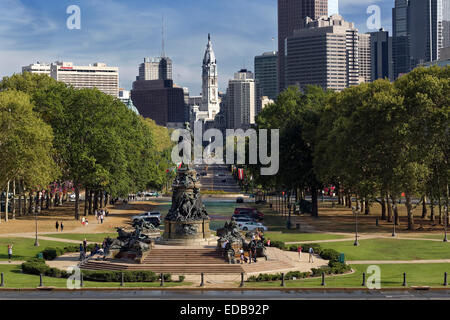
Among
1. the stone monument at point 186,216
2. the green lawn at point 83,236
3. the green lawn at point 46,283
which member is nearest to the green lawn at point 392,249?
the stone monument at point 186,216

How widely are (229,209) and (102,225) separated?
33.8 metres

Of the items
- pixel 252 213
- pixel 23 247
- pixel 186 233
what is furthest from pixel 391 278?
pixel 252 213

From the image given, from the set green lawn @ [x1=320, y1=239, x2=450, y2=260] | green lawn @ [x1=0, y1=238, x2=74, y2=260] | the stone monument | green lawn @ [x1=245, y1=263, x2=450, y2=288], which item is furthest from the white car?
green lawn @ [x1=245, y1=263, x2=450, y2=288]

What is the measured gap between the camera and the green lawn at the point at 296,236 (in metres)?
80.1

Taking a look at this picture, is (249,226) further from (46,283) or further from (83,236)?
(46,283)

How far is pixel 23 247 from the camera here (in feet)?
240

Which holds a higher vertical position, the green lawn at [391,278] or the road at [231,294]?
the green lawn at [391,278]

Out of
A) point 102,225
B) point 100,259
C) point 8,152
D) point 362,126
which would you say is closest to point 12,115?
point 8,152

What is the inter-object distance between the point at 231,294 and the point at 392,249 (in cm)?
2711

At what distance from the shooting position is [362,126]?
9075 centimetres

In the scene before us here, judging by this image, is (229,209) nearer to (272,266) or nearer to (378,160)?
(378,160)

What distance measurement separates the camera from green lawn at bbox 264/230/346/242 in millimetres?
80062

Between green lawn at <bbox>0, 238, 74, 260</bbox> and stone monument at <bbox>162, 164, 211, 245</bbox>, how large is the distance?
46.5ft

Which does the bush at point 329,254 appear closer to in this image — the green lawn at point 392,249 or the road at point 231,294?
the green lawn at point 392,249
